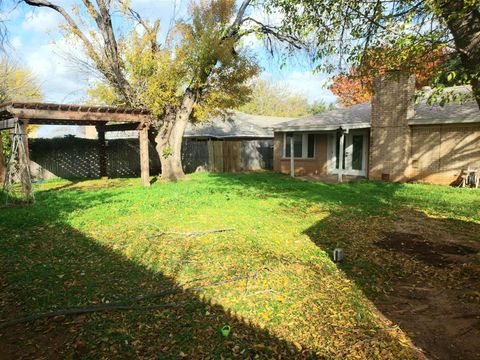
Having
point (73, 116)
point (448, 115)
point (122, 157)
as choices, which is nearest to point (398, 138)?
point (448, 115)

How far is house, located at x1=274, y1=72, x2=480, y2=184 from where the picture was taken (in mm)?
12828

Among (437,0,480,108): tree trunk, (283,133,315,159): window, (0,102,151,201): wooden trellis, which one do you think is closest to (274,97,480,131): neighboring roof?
(283,133,315,159): window

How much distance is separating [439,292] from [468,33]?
129 inches

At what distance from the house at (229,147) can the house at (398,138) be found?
344cm

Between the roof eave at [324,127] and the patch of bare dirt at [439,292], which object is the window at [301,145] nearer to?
the roof eave at [324,127]

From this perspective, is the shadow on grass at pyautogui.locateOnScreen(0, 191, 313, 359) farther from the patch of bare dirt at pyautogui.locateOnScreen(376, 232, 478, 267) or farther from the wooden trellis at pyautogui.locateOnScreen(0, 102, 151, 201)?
the wooden trellis at pyautogui.locateOnScreen(0, 102, 151, 201)

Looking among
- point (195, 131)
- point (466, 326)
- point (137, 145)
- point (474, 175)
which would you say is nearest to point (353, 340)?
point (466, 326)

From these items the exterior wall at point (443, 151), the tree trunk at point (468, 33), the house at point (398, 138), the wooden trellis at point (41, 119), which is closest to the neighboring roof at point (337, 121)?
the house at point (398, 138)

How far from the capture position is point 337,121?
1653 cm

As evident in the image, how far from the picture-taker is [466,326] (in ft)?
11.6

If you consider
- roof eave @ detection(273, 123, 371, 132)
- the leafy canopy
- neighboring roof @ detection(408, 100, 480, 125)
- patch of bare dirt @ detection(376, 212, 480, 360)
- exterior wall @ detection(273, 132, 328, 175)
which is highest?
the leafy canopy

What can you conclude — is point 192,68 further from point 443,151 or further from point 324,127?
point 443,151

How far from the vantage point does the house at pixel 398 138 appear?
12828mm

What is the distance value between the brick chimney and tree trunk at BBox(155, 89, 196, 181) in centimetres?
829
